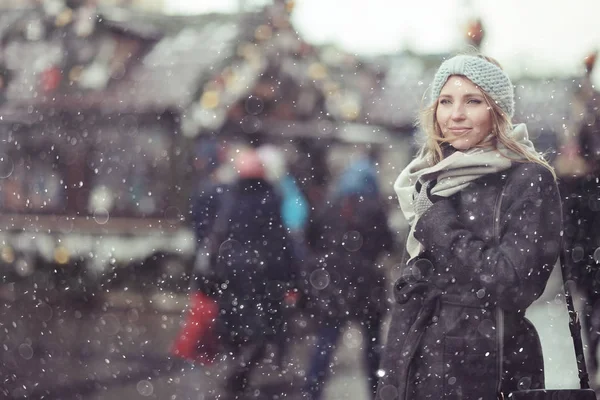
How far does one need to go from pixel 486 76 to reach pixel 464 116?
5.4 inches

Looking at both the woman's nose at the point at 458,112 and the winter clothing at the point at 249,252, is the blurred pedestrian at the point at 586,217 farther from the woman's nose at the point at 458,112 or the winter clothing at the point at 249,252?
the woman's nose at the point at 458,112

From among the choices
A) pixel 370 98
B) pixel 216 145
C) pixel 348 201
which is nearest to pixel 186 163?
pixel 216 145

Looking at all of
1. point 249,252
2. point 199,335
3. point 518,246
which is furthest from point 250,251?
point 518,246

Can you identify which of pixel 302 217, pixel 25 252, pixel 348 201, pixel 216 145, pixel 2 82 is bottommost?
pixel 302 217

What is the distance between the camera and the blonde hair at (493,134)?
2062mm

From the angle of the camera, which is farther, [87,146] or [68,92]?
[87,146]

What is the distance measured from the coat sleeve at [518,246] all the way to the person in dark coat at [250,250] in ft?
6.05

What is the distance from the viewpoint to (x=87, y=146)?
38.9 ft

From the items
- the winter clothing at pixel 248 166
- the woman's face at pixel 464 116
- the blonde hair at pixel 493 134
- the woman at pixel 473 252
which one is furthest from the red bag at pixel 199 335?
the woman's face at pixel 464 116

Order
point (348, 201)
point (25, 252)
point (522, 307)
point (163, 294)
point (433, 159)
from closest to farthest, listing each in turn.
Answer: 1. point (522, 307)
2. point (433, 159)
3. point (348, 201)
4. point (163, 294)
5. point (25, 252)

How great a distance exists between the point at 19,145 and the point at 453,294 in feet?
37.2

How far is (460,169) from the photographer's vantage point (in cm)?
210

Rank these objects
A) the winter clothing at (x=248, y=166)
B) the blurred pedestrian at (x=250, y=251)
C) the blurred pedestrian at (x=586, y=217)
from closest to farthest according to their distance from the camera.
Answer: the blurred pedestrian at (x=250, y=251), the winter clothing at (x=248, y=166), the blurred pedestrian at (x=586, y=217)

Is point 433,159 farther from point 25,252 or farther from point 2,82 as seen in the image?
point 2,82
